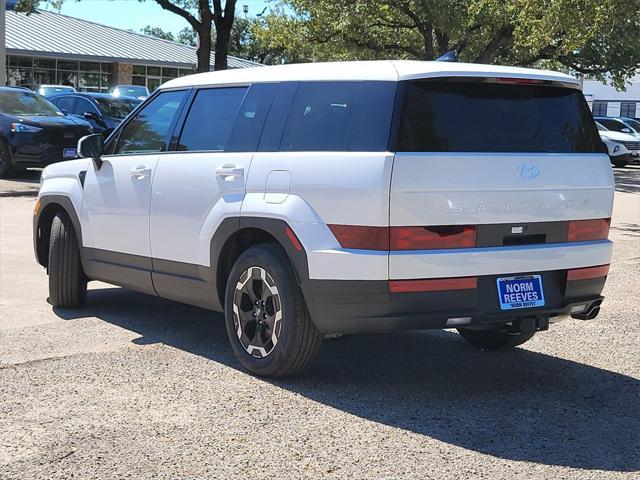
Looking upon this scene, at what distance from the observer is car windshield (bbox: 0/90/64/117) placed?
1927 centimetres

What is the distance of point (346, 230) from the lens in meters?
5.04

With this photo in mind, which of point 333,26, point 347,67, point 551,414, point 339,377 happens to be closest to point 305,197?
point 347,67

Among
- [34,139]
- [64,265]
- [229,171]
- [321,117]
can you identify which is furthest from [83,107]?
[321,117]

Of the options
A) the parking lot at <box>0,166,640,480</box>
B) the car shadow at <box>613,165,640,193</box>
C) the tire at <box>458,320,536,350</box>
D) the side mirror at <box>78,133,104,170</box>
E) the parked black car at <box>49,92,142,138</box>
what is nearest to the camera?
the parking lot at <box>0,166,640,480</box>

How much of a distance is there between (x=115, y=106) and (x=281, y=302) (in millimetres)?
18213

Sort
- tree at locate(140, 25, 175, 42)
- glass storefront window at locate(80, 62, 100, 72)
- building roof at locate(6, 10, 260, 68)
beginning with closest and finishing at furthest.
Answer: building roof at locate(6, 10, 260, 68)
glass storefront window at locate(80, 62, 100, 72)
tree at locate(140, 25, 175, 42)

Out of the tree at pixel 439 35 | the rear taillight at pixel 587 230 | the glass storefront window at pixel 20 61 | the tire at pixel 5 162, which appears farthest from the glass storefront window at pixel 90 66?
the rear taillight at pixel 587 230

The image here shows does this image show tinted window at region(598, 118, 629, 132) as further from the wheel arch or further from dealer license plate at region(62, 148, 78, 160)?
the wheel arch

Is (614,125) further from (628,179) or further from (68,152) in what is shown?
(68,152)

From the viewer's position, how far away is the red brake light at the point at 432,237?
4.96 metres

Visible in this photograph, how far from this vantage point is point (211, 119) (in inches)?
245

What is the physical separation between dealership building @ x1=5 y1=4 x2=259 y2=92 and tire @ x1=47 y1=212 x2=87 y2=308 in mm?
36443

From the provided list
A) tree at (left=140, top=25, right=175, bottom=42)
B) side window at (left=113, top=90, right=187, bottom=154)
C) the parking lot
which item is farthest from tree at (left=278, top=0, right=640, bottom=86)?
tree at (left=140, top=25, right=175, bottom=42)

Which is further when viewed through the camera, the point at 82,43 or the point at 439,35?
the point at 82,43
